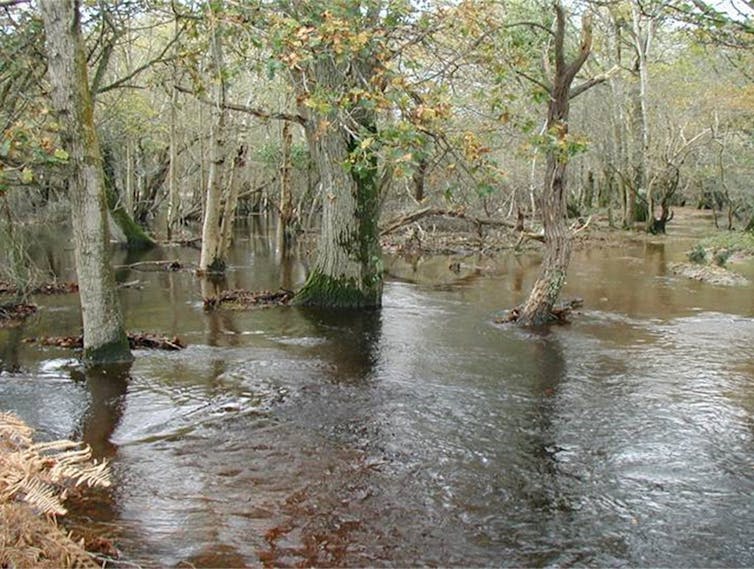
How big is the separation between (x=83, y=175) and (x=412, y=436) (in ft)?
17.8

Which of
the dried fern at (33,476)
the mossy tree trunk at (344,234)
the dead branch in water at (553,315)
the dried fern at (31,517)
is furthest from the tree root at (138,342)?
the dried fern at (31,517)

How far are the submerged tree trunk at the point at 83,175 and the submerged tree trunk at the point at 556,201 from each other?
23.7 feet

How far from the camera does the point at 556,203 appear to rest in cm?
1310

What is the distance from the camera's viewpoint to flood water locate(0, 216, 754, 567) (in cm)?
538

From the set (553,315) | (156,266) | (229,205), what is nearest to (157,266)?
(156,266)

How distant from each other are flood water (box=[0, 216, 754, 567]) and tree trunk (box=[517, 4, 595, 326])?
842mm

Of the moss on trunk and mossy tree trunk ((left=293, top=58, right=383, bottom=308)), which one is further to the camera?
the moss on trunk

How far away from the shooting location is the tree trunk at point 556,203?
12.3m

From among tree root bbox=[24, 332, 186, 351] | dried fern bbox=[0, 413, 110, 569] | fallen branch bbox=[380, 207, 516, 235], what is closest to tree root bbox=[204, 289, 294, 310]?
fallen branch bbox=[380, 207, 516, 235]

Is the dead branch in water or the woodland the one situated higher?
the woodland

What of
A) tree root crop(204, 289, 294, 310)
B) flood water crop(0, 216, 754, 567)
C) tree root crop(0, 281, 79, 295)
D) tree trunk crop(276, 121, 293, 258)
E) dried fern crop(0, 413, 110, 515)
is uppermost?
tree trunk crop(276, 121, 293, 258)

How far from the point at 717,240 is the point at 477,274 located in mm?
15002

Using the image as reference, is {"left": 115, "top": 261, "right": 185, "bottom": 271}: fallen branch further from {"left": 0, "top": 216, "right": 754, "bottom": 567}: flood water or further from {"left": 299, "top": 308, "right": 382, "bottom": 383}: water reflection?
{"left": 299, "top": 308, "right": 382, "bottom": 383}: water reflection

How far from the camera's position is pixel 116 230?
30703 millimetres
